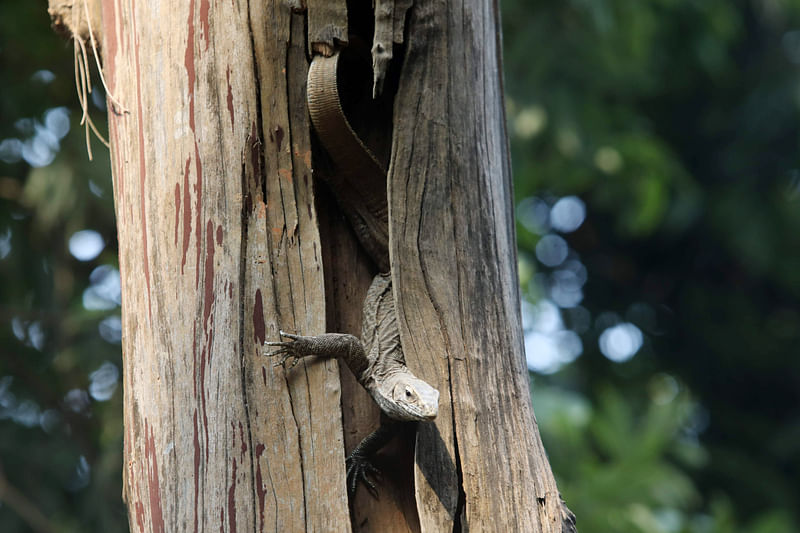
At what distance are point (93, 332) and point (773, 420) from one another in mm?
10465

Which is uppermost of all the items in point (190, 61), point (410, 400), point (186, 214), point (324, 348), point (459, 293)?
point (190, 61)

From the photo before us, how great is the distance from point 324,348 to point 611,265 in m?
11.4

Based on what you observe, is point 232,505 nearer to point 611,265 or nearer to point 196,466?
point 196,466

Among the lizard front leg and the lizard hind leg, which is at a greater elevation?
the lizard front leg

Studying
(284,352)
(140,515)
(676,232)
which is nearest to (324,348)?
(284,352)

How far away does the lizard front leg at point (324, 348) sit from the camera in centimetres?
208

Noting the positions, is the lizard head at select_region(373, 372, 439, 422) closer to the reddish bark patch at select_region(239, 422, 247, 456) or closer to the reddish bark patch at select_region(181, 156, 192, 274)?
the reddish bark patch at select_region(239, 422, 247, 456)

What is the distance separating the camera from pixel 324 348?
2152 millimetres

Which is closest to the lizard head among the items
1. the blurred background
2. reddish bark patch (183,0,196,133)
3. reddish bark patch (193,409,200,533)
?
reddish bark patch (193,409,200,533)

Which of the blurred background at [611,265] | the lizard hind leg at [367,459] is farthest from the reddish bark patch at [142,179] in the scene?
the blurred background at [611,265]

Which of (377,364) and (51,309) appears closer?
(377,364)

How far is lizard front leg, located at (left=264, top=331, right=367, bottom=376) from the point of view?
2.08 meters

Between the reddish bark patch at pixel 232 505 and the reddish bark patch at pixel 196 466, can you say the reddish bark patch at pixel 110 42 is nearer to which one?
the reddish bark patch at pixel 196 466

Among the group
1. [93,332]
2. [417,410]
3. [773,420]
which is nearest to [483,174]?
[417,410]
